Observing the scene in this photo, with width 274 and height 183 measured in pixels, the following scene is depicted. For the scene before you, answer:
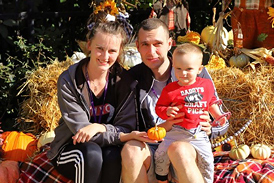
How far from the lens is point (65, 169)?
3.58m

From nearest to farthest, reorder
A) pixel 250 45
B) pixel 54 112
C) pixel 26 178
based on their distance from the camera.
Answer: pixel 26 178 → pixel 54 112 → pixel 250 45

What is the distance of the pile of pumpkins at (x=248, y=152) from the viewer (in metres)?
4.16

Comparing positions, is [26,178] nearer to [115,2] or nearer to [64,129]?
[64,129]

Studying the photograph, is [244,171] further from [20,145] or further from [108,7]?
[108,7]

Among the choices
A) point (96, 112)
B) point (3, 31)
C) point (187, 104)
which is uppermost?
point (3, 31)

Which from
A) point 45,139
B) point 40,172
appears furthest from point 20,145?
point 40,172

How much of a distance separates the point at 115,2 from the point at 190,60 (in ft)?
7.84

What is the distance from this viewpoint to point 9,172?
3943mm

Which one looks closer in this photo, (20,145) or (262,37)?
(20,145)

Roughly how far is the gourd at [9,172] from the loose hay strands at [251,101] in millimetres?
1961

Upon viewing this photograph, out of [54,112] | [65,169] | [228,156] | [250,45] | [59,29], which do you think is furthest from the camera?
[59,29]

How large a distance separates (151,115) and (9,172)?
4.05 ft

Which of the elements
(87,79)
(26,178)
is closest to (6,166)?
(26,178)

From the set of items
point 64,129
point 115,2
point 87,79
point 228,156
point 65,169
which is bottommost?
point 228,156
